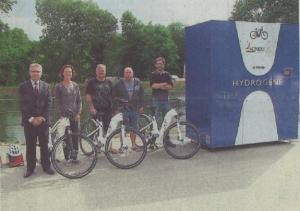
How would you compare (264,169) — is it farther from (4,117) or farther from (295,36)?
(4,117)

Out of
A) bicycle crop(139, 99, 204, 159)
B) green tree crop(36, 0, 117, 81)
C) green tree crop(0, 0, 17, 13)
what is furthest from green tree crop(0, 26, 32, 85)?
bicycle crop(139, 99, 204, 159)

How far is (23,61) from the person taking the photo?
171 feet

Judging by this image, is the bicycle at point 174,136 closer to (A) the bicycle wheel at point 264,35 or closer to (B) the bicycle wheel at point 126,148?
(B) the bicycle wheel at point 126,148

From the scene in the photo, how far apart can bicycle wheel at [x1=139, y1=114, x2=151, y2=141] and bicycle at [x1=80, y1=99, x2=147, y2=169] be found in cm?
61

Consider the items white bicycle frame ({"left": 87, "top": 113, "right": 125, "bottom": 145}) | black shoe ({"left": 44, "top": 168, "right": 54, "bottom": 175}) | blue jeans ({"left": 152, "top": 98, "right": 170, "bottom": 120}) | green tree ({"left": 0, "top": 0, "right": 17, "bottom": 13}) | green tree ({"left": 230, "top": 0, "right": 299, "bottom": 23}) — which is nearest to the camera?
black shoe ({"left": 44, "top": 168, "right": 54, "bottom": 175})

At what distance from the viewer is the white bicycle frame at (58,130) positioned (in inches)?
262

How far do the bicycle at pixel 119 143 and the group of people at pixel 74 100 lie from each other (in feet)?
0.33

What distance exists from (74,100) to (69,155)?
91cm

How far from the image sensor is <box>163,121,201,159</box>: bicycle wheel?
7.38m

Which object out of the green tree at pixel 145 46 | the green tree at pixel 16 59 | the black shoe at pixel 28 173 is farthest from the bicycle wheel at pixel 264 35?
the green tree at pixel 145 46

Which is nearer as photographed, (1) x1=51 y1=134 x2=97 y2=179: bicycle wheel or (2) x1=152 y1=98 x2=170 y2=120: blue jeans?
(1) x1=51 y1=134 x2=97 y2=179: bicycle wheel

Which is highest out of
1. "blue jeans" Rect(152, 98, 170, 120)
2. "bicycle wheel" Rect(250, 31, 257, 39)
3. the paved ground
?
"bicycle wheel" Rect(250, 31, 257, 39)

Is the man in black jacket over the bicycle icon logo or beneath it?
beneath

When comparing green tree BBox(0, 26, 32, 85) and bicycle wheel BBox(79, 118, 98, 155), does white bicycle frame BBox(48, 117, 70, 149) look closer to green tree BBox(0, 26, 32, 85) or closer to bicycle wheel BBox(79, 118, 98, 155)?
bicycle wheel BBox(79, 118, 98, 155)
